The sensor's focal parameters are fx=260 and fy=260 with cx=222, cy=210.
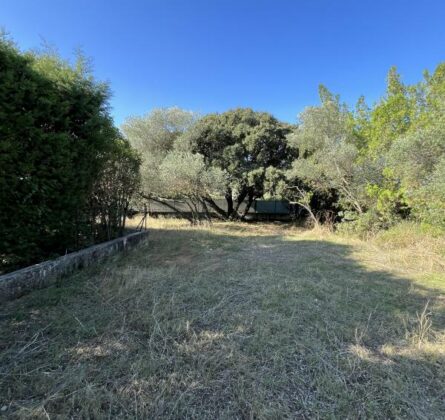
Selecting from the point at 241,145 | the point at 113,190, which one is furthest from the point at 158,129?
the point at 113,190

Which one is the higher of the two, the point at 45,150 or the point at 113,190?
the point at 45,150

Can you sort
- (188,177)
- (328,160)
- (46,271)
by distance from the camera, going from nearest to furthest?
1. (46,271)
2. (328,160)
3. (188,177)

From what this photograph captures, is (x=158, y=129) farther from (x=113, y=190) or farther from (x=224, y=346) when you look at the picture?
(x=224, y=346)

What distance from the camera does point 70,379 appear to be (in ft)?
5.59

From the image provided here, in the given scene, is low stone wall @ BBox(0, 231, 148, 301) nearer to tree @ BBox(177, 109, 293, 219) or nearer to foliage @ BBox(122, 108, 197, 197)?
tree @ BBox(177, 109, 293, 219)

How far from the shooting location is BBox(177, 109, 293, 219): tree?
35.1 feet

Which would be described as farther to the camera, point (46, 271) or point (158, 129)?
point (158, 129)

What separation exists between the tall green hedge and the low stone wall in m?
0.24

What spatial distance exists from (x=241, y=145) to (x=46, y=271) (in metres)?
9.02

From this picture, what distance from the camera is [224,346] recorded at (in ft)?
6.91

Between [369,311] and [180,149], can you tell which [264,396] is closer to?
[369,311]

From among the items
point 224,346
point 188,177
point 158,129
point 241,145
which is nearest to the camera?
point 224,346

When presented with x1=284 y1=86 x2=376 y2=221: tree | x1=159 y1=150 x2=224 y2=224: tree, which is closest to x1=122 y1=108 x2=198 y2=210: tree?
x1=159 y1=150 x2=224 y2=224: tree

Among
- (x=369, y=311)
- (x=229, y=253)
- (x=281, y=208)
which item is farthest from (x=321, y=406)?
(x=281, y=208)
